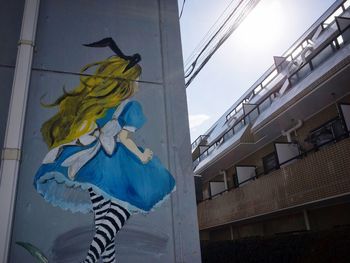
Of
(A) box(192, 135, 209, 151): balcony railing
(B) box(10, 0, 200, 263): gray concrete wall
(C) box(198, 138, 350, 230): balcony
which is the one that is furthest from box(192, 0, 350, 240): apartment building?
(A) box(192, 135, 209, 151): balcony railing

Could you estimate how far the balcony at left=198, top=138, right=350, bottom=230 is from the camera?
802 cm

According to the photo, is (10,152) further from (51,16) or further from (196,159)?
(196,159)

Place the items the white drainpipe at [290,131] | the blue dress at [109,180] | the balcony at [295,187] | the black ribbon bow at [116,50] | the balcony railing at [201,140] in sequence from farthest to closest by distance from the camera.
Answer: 1. the balcony railing at [201,140]
2. the white drainpipe at [290,131]
3. the balcony at [295,187]
4. the black ribbon bow at [116,50]
5. the blue dress at [109,180]

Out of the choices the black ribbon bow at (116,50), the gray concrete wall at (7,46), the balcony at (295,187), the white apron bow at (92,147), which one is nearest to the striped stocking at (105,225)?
the white apron bow at (92,147)

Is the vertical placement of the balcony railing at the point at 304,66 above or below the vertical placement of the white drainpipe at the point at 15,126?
above

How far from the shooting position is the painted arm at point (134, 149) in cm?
276

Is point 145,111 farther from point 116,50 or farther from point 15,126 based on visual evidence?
point 15,126

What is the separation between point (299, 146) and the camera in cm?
1116

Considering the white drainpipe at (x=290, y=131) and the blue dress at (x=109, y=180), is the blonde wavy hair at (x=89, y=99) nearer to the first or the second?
the blue dress at (x=109, y=180)

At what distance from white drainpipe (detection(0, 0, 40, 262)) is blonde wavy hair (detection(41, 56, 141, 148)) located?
0.24 m

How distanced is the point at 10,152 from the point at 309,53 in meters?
11.5

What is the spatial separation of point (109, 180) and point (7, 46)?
1.55 metres

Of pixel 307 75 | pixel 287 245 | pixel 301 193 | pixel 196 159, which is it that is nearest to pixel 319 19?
pixel 307 75

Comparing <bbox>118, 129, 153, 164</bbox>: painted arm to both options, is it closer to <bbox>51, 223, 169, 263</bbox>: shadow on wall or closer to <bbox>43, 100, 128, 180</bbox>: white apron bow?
<bbox>43, 100, 128, 180</bbox>: white apron bow
